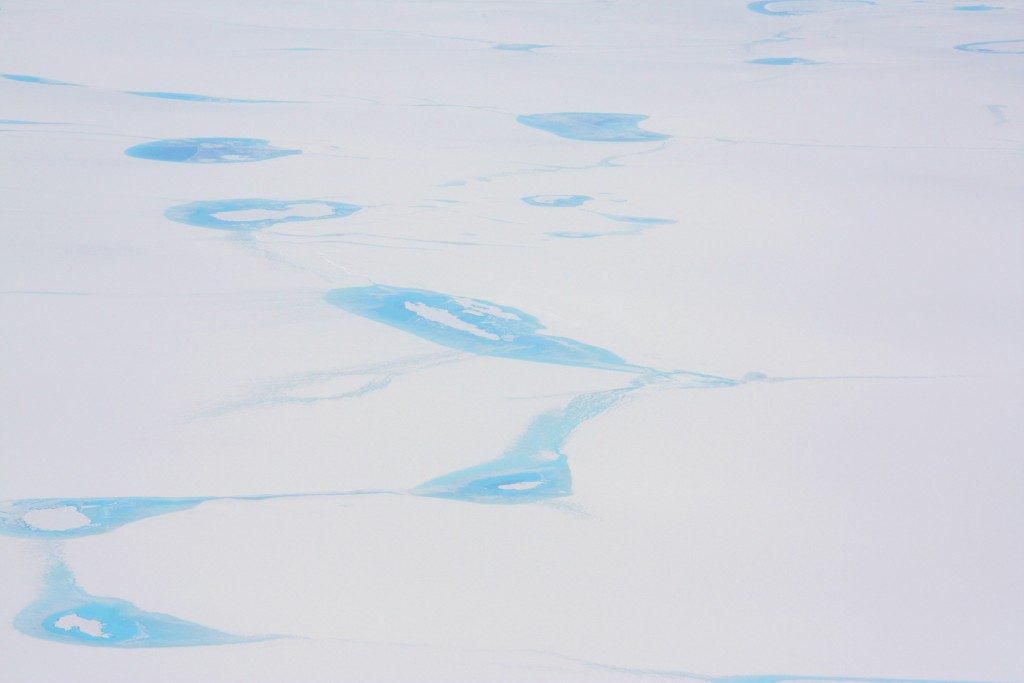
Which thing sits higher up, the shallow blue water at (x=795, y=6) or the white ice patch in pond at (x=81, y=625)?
the shallow blue water at (x=795, y=6)

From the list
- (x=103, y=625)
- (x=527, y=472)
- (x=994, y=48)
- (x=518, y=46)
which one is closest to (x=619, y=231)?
(x=527, y=472)

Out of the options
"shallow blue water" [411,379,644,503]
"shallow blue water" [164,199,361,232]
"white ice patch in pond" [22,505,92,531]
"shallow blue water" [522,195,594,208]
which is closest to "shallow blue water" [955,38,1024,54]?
"shallow blue water" [522,195,594,208]

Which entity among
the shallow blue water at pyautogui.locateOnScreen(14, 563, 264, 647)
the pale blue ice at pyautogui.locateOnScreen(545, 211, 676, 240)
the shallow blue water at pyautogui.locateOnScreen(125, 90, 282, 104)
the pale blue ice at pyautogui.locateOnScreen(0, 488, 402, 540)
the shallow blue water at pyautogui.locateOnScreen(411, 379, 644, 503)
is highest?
the shallow blue water at pyautogui.locateOnScreen(125, 90, 282, 104)

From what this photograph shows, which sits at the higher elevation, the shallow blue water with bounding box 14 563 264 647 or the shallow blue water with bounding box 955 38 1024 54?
the shallow blue water with bounding box 955 38 1024 54

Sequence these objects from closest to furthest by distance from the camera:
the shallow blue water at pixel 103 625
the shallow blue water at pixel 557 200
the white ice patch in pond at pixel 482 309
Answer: the shallow blue water at pixel 103 625, the white ice patch in pond at pixel 482 309, the shallow blue water at pixel 557 200

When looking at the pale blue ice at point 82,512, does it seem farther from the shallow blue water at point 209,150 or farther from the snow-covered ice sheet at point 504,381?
the shallow blue water at point 209,150

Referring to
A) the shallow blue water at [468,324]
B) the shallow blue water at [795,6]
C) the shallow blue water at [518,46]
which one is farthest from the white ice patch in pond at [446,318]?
the shallow blue water at [795,6]

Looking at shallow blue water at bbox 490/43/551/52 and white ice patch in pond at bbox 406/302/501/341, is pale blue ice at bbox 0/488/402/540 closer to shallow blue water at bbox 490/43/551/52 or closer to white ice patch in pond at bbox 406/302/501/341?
white ice patch in pond at bbox 406/302/501/341
